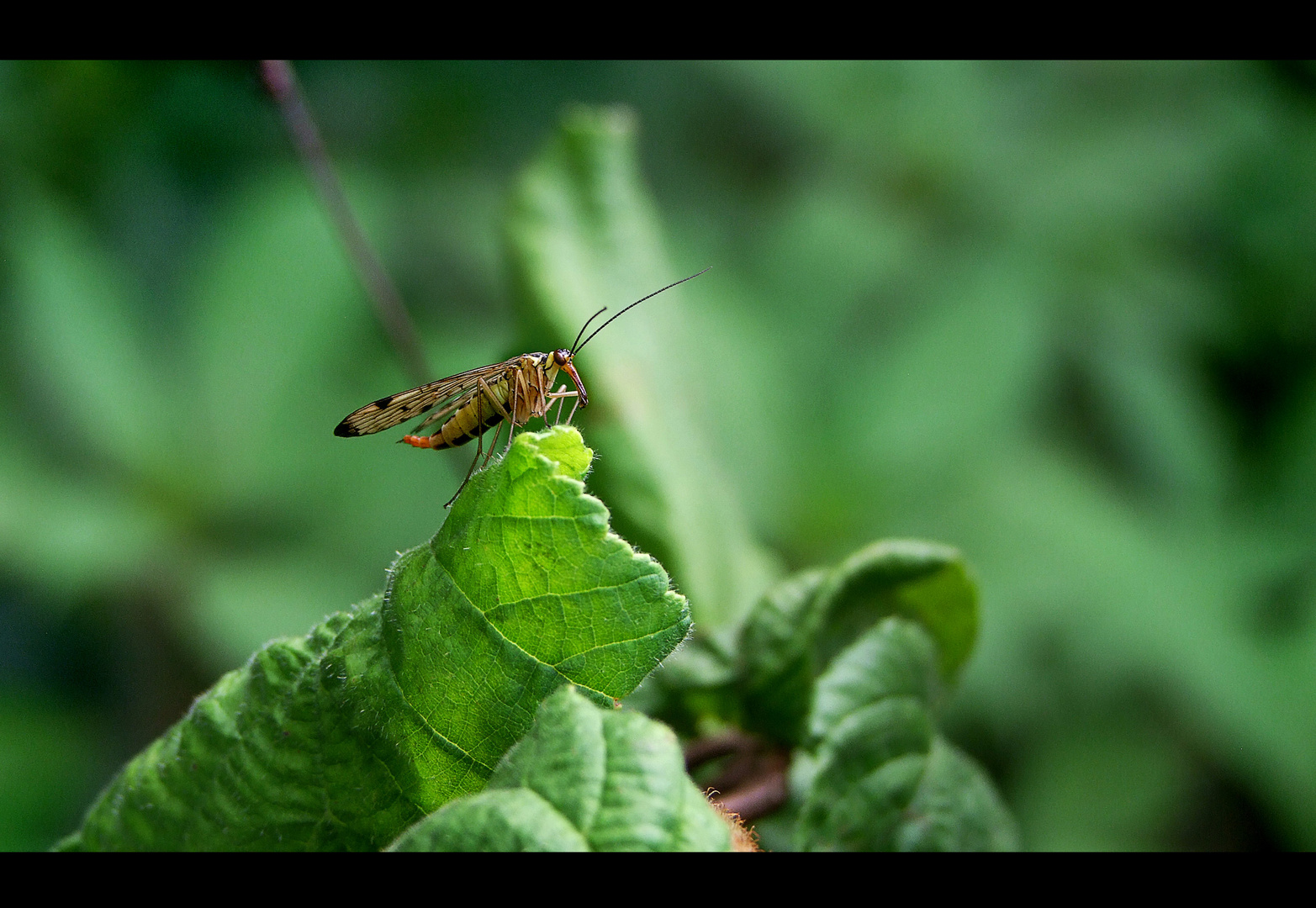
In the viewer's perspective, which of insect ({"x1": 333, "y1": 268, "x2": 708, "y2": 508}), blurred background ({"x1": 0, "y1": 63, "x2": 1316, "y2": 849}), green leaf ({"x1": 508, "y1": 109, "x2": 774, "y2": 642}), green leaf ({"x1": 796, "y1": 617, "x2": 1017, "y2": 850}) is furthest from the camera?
blurred background ({"x1": 0, "y1": 63, "x2": 1316, "y2": 849})

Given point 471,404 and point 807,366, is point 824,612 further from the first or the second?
point 807,366

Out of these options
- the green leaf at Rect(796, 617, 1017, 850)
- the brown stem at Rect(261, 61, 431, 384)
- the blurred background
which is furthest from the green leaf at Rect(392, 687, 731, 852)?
the blurred background

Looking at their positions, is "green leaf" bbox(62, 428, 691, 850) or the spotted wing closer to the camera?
"green leaf" bbox(62, 428, 691, 850)

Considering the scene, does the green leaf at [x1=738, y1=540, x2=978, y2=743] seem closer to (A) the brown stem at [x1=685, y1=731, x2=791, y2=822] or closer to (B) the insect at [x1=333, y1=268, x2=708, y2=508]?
(A) the brown stem at [x1=685, y1=731, x2=791, y2=822]

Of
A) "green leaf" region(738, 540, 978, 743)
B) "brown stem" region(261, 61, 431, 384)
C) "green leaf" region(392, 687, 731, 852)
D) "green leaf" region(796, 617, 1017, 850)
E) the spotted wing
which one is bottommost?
"green leaf" region(796, 617, 1017, 850)

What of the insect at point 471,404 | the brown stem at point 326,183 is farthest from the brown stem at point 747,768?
the brown stem at point 326,183

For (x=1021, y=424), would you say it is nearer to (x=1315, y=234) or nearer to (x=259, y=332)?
(x=1315, y=234)

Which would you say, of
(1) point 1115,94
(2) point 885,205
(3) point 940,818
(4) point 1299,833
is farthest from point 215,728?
(1) point 1115,94
